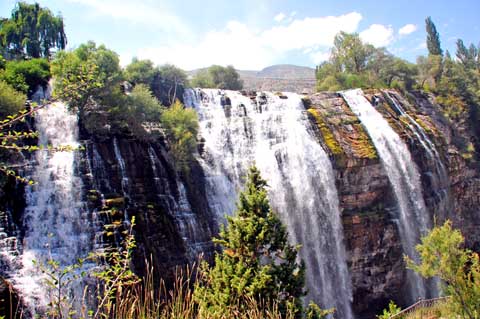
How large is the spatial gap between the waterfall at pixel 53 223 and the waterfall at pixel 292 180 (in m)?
8.24

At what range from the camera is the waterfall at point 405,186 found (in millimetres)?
27641

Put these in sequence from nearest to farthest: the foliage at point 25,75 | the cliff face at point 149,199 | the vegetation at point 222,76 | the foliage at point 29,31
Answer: the cliff face at point 149,199, the foliage at point 25,75, the foliage at point 29,31, the vegetation at point 222,76

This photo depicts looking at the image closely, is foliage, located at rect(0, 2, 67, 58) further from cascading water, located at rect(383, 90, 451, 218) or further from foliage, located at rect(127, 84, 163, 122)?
cascading water, located at rect(383, 90, 451, 218)

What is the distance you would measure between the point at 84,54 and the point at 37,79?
404cm

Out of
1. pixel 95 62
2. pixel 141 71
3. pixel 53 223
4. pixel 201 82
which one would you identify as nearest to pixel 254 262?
pixel 53 223

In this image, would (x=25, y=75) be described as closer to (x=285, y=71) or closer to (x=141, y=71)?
(x=141, y=71)

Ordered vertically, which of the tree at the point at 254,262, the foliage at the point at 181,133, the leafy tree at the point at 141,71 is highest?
the leafy tree at the point at 141,71

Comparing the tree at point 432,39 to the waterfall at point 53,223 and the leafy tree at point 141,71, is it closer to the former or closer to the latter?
the leafy tree at point 141,71

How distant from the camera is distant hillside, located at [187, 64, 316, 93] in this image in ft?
291

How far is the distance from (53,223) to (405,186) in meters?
24.9

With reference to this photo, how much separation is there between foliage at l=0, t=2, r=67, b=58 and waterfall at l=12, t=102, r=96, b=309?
76.3 ft

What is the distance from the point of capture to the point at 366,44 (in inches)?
2069

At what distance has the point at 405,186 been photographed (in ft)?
96.6

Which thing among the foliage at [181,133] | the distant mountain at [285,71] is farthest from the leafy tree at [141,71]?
the distant mountain at [285,71]
